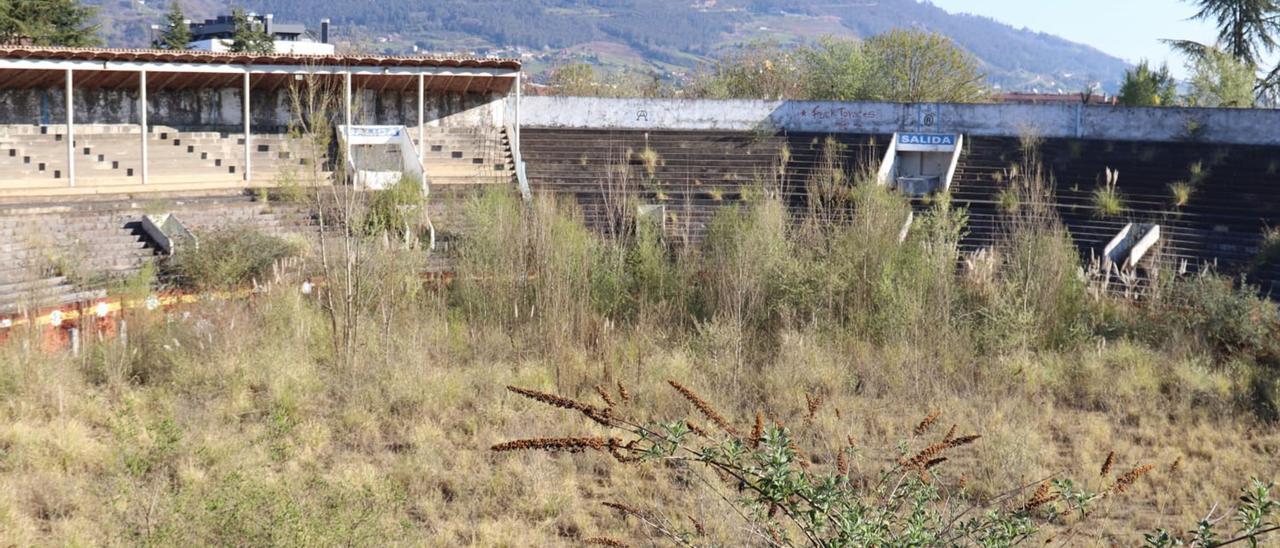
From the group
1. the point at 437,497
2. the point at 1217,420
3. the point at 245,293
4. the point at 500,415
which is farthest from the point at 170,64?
the point at 1217,420

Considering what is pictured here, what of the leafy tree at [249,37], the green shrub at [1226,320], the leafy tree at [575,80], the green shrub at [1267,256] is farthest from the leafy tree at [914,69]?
the leafy tree at [249,37]

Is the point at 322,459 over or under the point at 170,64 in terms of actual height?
under

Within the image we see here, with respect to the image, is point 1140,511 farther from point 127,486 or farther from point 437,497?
point 127,486

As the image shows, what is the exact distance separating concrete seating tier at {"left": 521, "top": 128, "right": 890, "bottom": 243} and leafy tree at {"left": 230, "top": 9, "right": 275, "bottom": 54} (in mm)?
18314

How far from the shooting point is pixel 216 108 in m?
29.4

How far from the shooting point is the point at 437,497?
11633 mm

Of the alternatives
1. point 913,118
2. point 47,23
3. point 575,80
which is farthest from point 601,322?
point 575,80

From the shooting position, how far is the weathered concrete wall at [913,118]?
29859 millimetres

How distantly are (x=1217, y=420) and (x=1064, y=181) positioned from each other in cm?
1429

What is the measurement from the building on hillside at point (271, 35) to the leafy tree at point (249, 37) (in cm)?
33

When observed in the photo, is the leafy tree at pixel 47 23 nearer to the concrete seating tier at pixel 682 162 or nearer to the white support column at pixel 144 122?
the white support column at pixel 144 122

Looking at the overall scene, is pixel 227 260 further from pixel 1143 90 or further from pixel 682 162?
pixel 1143 90

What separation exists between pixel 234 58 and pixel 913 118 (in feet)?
54.9

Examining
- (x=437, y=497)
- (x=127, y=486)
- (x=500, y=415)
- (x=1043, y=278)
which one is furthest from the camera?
(x=1043, y=278)
